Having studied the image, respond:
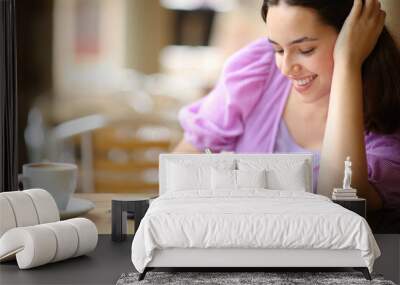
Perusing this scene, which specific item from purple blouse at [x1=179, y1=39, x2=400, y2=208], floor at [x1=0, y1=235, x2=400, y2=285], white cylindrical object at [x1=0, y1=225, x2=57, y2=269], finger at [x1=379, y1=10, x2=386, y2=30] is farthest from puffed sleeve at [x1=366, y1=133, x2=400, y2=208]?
white cylindrical object at [x1=0, y1=225, x2=57, y2=269]

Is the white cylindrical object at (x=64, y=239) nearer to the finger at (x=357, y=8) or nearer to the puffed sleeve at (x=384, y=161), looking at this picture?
the puffed sleeve at (x=384, y=161)

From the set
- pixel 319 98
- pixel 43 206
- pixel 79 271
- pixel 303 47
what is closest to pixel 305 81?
pixel 319 98

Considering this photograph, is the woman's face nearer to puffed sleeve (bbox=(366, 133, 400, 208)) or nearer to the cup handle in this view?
puffed sleeve (bbox=(366, 133, 400, 208))

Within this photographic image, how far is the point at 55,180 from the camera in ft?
19.6

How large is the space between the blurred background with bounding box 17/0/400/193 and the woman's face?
0.34 m

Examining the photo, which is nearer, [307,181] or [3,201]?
[3,201]

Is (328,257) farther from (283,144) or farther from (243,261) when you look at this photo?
(283,144)

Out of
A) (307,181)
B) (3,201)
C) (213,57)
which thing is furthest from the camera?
(213,57)

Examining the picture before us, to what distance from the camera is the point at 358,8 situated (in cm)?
582

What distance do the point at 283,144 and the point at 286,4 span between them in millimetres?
1217

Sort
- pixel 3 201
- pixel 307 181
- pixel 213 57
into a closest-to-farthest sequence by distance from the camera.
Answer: pixel 3 201, pixel 307 181, pixel 213 57

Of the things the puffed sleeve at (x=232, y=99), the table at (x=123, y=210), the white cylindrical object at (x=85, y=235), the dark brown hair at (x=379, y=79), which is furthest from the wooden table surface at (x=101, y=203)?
the dark brown hair at (x=379, y=79)

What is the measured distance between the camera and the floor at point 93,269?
4.21 metres

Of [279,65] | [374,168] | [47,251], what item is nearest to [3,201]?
[47,251]
